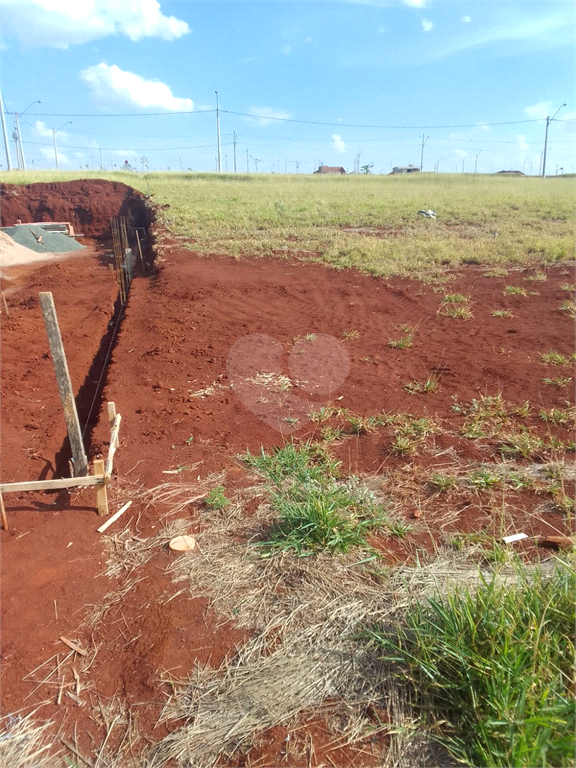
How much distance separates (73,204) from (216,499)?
28.6 m

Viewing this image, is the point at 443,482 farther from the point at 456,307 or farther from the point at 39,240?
the point at 39,240

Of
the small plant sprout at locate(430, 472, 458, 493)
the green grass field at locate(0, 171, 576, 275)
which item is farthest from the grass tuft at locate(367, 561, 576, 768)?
the green grass field at locate(0, 171, 576, 275)

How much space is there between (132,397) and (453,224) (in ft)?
56.2

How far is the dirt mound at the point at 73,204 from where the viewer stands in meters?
25.8

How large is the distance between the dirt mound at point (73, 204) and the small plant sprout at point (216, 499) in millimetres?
23414

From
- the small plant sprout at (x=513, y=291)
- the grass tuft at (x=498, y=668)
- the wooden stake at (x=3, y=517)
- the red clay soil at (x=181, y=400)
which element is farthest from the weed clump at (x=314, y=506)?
the small plant sprout at (x=513, y=291)

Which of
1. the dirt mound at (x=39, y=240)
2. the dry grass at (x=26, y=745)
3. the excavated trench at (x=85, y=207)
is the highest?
the excavated trench at (x=85, y=207)

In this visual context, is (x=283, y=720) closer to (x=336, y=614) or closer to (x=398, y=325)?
(x=336, y=614)

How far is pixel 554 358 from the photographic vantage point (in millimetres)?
6141

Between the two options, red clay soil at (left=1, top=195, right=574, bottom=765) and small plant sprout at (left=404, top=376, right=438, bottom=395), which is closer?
red clay soil at (left=1, top=195, right=574, bottom=765)

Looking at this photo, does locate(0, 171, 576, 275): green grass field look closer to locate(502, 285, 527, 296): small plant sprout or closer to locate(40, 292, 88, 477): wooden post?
locate(502, 285, 527, 296): small plant sprout

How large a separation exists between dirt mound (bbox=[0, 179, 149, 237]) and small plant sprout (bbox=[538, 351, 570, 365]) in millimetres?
22086

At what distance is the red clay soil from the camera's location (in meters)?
2.42

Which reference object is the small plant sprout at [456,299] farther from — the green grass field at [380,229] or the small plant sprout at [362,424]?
the small plant sprout at [362,424]
